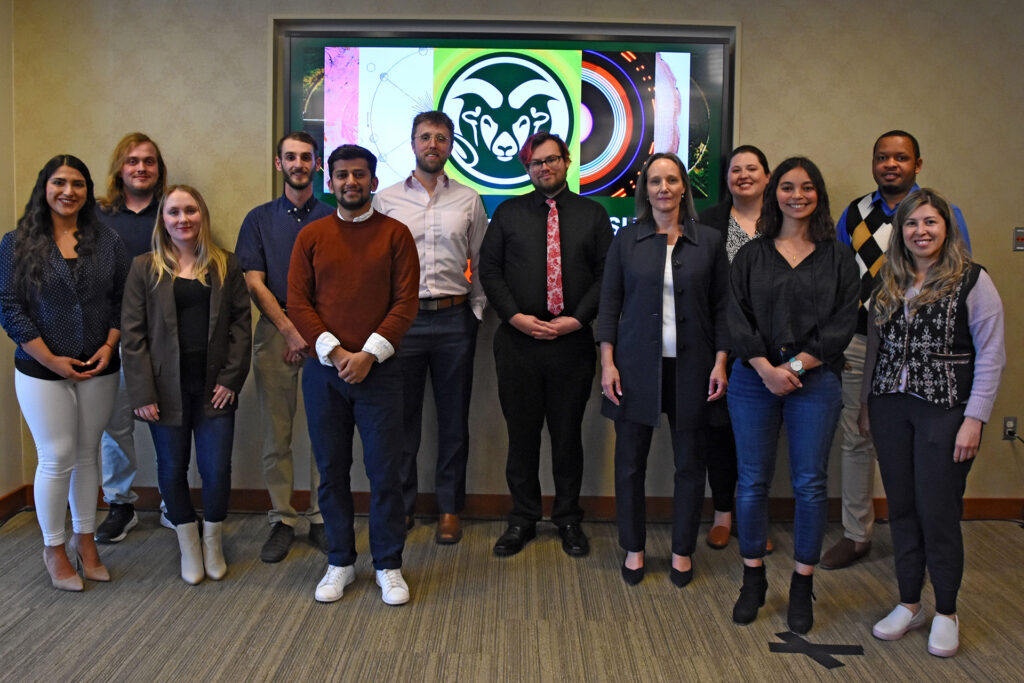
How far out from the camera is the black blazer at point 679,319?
2926 mm

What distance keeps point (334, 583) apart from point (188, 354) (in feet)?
3.29

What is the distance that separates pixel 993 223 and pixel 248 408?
3717 mm

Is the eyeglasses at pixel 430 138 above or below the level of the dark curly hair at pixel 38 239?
above

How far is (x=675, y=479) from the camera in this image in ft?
9.91

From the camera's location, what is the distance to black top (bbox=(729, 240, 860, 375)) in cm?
260

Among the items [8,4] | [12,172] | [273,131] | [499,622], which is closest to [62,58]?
[8,4]

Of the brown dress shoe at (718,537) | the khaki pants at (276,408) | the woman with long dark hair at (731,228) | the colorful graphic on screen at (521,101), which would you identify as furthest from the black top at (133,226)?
the brown dress shoe at (718,537)

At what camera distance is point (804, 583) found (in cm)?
273

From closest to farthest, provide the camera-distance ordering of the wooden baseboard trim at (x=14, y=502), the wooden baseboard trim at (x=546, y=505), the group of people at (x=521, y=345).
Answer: the group of people at (x=521, y=345) < the wooden baseboard trim at (x=14, y=502) < the wooden baseboard trim at (x=546, y=505)

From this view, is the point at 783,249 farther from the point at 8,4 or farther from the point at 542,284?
the point at 8,4

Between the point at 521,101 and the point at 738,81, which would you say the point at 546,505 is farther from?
the point at 738,81

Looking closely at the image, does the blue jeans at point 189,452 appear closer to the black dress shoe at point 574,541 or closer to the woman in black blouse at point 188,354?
the woman in black blouse at point 188,354

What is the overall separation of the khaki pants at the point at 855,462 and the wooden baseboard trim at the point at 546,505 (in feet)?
1.57

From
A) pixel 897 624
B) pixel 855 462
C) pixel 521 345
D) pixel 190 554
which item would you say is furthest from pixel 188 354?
pixel 855 462
